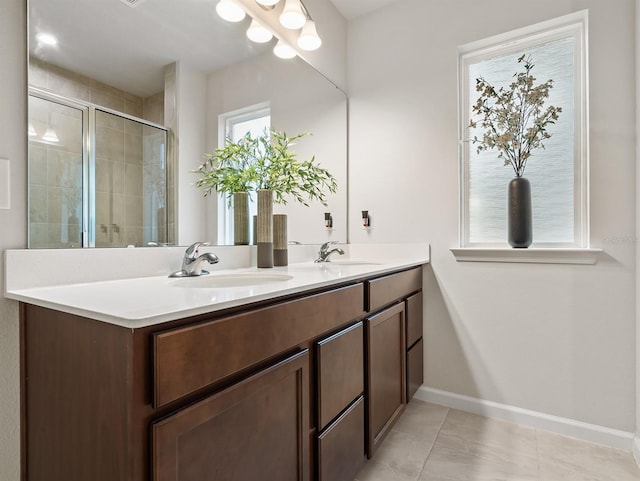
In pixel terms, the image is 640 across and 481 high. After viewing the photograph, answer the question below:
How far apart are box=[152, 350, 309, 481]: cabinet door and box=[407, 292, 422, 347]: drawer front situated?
983 mm

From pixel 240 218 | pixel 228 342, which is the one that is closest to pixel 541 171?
pixel 240 218

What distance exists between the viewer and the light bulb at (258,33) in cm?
170

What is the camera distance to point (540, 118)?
181cm

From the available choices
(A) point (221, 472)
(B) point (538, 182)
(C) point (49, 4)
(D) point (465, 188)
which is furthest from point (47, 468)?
(B) point (538, 182)

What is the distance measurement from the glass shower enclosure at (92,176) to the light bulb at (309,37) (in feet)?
3.61

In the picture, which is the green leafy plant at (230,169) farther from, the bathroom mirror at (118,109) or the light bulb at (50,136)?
the light bulb at (50,136)

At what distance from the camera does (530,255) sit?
5.93 ft

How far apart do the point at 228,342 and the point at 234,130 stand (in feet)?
3.71

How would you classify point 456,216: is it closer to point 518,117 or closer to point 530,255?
point 530,255

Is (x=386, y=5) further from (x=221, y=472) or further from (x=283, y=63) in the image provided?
(x=221, y=472)

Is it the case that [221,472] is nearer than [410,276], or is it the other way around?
[221,472]

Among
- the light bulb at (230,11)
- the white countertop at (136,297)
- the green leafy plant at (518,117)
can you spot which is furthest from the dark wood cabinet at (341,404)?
the light bulb at (230,11)

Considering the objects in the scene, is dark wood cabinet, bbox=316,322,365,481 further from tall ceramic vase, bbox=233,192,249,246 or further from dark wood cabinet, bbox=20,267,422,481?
tall ceramic vase, bbox=233,192,249,246

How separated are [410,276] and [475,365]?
2.14 ft
